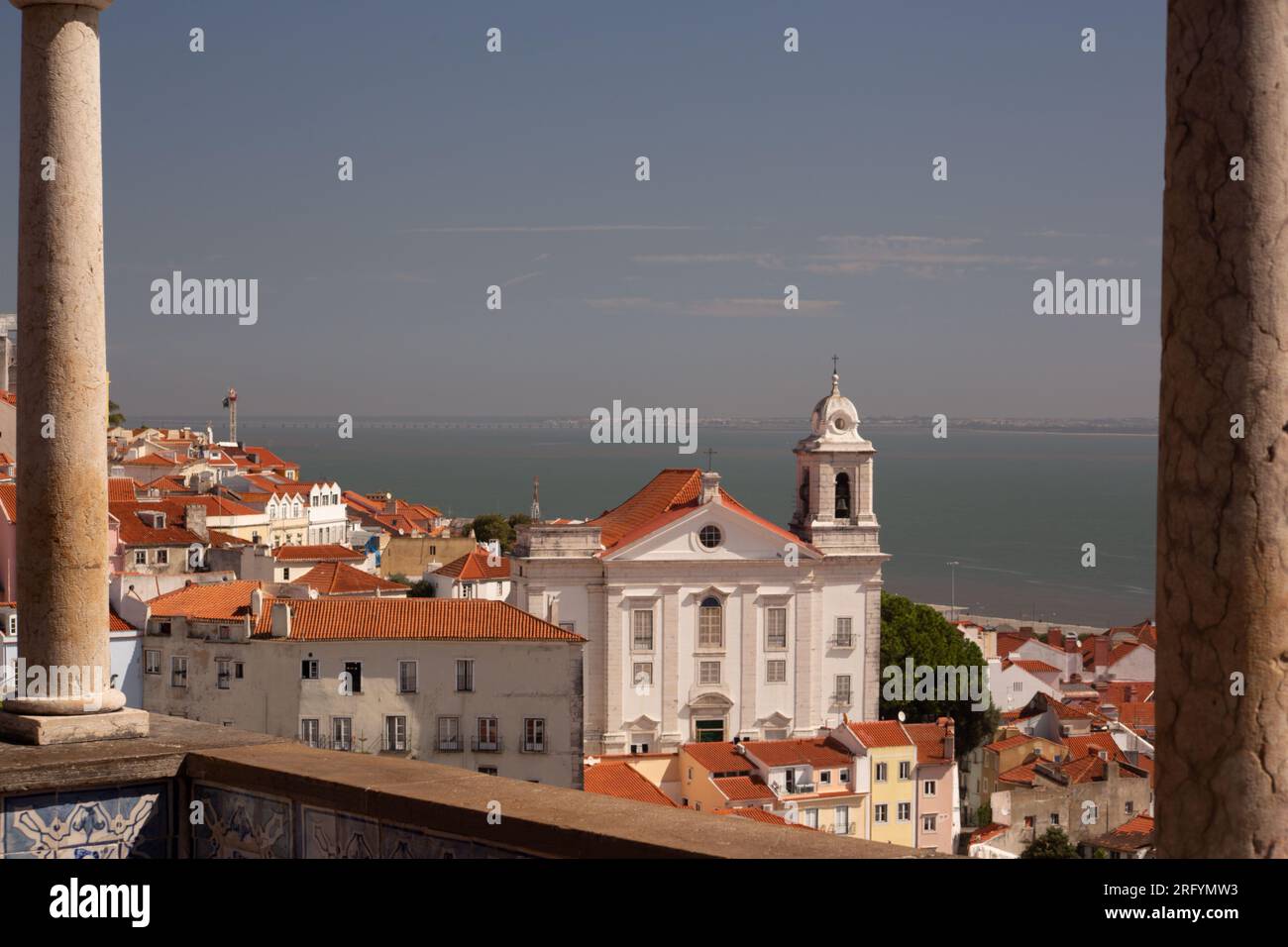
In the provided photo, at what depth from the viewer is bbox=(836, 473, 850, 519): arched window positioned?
4178 centimetres

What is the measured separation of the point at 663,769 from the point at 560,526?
7008mm

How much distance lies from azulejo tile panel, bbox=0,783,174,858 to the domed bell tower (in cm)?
3650

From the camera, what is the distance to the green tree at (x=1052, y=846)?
32094mm

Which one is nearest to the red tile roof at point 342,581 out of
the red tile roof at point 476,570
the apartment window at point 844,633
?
the red tile roof at point 476,570

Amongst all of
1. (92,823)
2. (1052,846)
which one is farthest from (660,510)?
(92,823)

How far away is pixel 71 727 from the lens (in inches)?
217

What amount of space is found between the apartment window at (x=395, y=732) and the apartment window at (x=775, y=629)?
44.6 ft

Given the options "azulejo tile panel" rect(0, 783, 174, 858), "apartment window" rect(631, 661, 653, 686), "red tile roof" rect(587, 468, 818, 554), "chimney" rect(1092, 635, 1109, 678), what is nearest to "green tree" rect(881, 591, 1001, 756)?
"red tile roof" rect(587, 468, 818, 554)

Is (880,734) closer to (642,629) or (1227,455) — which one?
(642,629)

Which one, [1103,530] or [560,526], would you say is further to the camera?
[1103,530]

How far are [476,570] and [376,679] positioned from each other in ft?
61.4
